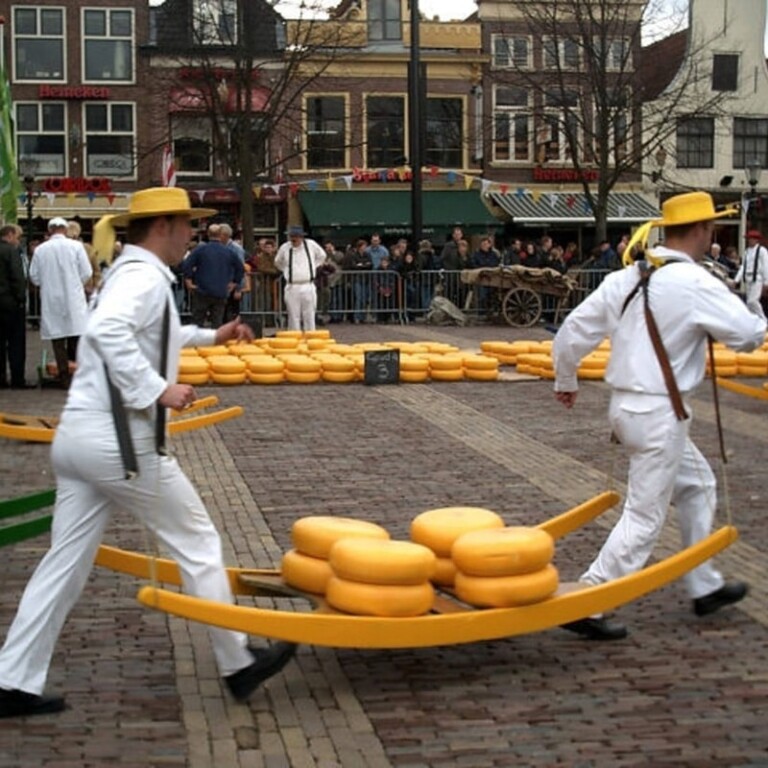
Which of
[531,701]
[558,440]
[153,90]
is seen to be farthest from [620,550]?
[153,90]

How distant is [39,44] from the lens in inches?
1822

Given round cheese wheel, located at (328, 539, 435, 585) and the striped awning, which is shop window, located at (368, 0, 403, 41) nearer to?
the striped awning

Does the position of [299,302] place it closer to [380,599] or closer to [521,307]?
[521,307]

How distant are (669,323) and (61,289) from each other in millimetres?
10610

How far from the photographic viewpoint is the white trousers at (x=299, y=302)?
20.5 metres

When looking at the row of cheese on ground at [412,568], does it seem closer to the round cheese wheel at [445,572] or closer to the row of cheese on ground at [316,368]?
the round cheese wheel at [445,572]

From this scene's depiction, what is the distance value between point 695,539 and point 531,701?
4.99 feet

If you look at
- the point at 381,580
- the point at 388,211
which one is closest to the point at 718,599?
the point at 381,580

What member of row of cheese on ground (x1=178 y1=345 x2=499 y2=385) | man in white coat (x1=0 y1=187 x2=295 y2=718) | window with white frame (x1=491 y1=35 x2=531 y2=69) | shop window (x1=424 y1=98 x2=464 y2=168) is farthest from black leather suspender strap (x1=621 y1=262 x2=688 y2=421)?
window with white frame (x1=491 y1=35 x2=531 y2=69)

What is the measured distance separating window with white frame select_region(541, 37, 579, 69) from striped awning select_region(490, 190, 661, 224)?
4.26 meters

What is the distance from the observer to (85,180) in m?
45.7

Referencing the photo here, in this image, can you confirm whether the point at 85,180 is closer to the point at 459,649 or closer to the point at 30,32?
the point at 30,32

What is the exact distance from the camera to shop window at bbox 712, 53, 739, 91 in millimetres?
50875

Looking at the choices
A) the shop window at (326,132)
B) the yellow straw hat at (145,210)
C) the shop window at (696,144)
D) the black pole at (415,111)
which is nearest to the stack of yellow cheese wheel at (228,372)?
the yellow straw hat at (145,210)
